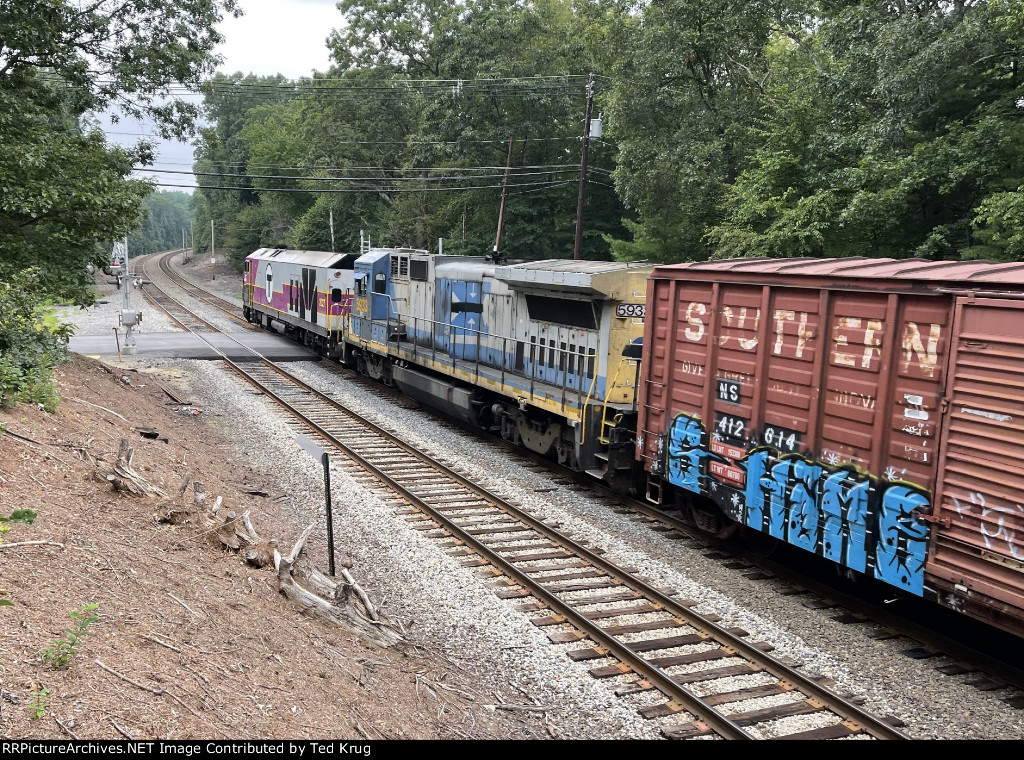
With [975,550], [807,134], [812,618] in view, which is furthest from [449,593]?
[807,134]

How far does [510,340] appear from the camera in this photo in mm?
16344

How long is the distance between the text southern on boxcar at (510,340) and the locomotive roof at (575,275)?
0.02 m

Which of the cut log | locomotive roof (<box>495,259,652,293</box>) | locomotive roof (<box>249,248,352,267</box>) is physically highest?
locomotive roof (<box>249,248,352,267</box>)

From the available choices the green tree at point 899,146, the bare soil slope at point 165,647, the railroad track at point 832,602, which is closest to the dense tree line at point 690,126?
the green tree at point 899,146

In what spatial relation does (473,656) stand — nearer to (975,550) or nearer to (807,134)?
(975,550)

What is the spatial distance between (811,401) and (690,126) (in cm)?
2123

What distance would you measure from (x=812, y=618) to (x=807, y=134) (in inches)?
737

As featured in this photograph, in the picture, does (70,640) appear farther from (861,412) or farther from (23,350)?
(23,350)

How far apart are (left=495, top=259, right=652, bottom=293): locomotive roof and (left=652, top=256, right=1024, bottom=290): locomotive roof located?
1.79m

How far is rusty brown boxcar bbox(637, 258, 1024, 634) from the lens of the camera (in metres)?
6.68

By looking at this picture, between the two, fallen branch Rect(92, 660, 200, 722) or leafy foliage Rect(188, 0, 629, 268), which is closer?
fallen branch Rect(92, 660, 200, 722)

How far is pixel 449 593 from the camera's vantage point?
9359mm

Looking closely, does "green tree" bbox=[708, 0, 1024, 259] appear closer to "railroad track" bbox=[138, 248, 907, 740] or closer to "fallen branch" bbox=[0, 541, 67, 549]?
"railroad track" bbox=[138, 248, 907, 740]
